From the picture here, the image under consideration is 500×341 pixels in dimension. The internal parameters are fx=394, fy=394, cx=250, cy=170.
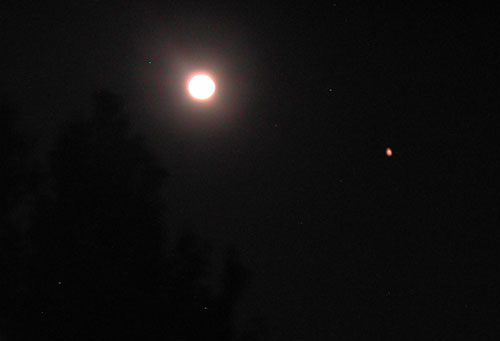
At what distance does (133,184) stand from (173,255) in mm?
1459

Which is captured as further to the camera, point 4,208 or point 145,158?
point 145,158

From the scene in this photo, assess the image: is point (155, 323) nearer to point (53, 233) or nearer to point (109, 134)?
point (53, 233)

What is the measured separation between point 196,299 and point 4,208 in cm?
355

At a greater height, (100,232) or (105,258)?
(100,232)

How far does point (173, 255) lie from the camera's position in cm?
707

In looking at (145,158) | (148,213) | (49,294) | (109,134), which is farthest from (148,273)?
(109,134)

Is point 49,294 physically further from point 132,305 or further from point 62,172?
point 62,172

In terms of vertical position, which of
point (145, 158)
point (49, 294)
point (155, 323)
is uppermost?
point (145, 158)

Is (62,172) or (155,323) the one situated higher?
(62,172)

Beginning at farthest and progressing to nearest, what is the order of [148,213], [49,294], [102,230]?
[148,213], [102,230], [49,294]

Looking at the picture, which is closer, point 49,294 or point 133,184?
point 49,294

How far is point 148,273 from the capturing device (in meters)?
6.52

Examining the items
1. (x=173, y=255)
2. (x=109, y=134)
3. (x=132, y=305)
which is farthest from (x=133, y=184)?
(x=132, y=305)

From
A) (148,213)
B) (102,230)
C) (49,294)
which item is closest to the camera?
(49,294)
